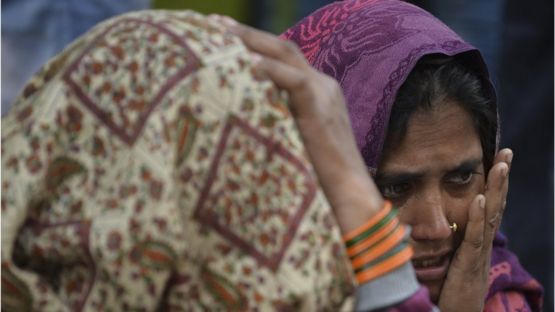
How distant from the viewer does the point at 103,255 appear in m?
1.63

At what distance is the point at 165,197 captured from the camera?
163cm

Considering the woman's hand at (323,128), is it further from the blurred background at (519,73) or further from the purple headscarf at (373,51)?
the blurred background at (519,73)

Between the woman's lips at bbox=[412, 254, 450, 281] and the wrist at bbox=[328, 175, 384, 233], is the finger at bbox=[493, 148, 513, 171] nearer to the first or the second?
the woman's lips at bbox=[412, 254, 450, 281]

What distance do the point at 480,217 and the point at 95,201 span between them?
4.14 ft

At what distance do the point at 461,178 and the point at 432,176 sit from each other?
0.11m

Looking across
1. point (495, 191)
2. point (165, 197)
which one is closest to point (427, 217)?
point (495, 191)

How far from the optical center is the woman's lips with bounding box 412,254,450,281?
2675 mm

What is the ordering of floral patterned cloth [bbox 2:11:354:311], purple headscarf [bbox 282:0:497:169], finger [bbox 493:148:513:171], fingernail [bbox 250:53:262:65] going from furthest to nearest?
1. finger [bbox 493:148:513:171]
2. purple headscarf [bbox 282:0:497:169]
3. fingernail [bbox 250:53:262:65]
4. floral patterned cloth [bbox 2:11:354:311]

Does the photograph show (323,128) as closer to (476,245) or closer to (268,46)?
(268,46)

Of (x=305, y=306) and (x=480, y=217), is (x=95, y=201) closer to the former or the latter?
(x=305, y=306)

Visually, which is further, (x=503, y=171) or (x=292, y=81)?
(x=503, y=171)

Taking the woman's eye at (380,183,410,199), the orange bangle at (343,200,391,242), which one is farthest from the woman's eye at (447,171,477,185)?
the orange bangle at (343,200,391,242)

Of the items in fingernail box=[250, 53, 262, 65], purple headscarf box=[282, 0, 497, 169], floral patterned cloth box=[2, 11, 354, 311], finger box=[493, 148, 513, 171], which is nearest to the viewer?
floral patterned cloth box=[2, 11, 354, 311]

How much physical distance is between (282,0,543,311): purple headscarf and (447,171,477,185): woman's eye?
17 centimetres
